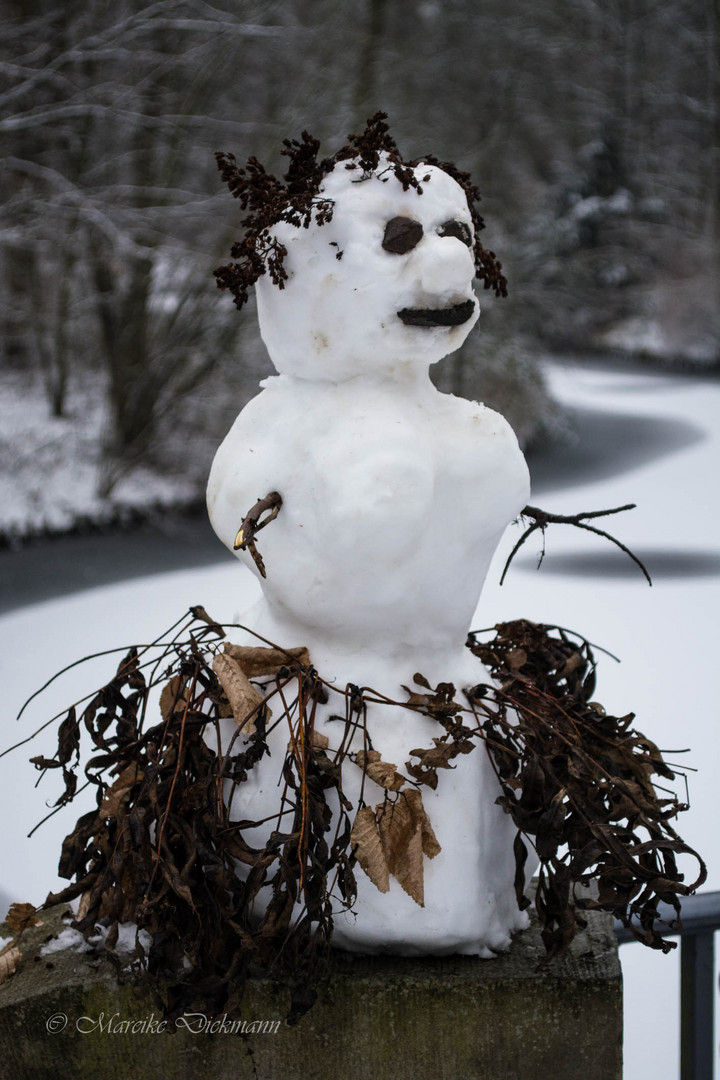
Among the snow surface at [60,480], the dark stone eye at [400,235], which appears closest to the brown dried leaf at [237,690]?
the dark stone eye at [400,235]

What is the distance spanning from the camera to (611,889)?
5.03 ft

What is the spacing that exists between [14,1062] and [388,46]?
11.5m

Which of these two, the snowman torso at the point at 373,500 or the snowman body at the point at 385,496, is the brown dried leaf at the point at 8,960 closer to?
the snowman body at the point at 385,496

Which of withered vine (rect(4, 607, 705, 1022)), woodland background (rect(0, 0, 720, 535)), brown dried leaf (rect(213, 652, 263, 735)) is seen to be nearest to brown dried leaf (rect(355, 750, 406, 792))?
withered vine (rect(4, 607, 705, 1022))

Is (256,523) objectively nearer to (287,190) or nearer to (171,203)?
(287,190)

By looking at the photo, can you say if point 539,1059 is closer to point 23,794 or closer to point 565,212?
point 23,794

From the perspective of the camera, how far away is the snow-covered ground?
9.42ft

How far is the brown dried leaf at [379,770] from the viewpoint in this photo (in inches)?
59.6

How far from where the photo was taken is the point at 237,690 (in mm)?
1561

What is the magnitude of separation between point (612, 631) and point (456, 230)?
3.21 metres

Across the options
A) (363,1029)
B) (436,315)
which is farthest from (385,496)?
(363,1029)

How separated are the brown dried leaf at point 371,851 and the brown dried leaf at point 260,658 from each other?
0.90ft

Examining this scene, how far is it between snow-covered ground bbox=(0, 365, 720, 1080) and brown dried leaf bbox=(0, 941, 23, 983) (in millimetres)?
803

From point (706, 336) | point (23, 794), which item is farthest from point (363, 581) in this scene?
point (706, 336)
